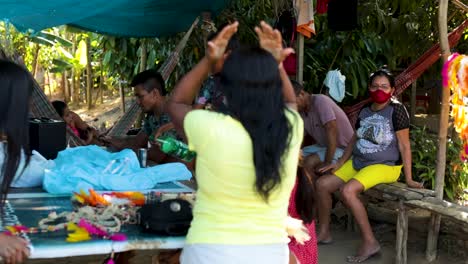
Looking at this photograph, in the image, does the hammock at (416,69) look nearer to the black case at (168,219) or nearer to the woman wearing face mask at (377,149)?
the woman wearing face mask at (377,149)

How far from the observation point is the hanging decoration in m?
3.28

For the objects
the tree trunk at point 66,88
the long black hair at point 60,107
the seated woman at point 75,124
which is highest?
the long black hair at point 60,107

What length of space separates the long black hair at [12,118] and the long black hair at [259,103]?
0.61 meters

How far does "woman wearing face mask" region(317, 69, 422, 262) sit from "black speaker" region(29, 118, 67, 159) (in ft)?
5.69

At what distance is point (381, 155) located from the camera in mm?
3762

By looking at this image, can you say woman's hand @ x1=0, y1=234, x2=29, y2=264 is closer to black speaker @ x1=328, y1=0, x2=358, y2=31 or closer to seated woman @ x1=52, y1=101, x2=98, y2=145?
seated woman @ x1=52, y1=101, x2=98, y2=145

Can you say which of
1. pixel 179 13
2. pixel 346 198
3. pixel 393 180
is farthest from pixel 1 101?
pixel 179 13

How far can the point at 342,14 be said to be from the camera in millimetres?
4887

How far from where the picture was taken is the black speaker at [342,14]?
4.83 meters

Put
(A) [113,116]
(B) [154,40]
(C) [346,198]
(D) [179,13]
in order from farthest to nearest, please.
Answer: (A) [113,116], (B) [154,40], (D) [179,13], (C) [346,198]

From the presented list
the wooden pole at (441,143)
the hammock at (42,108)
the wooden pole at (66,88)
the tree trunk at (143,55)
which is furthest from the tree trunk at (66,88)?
the wooden pole at (441,143)

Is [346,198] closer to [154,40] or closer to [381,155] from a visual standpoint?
[381,155]

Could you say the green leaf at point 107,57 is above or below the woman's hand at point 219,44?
below

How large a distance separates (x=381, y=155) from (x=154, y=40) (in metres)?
3.69
